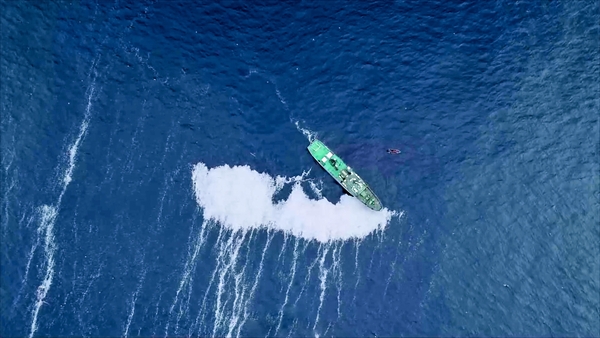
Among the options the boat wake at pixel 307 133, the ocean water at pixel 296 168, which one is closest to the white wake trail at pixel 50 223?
the ocean water at pixel 296 168

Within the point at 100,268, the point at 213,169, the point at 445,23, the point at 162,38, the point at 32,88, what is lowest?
the point at 100,268

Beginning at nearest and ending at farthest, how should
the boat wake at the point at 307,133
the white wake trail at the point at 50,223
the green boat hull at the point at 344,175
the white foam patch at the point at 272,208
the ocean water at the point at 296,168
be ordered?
the white wake trail at the point at 50,223, the ocean water at the point at 296,168, the white foam patch at the point at 272,208, the green boat hull at the point at 344,175, the boat wake at the point at 307,133

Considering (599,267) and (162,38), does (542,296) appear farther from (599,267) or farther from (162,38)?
(162,38)

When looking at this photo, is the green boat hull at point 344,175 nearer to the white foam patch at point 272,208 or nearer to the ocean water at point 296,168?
the white foam patch at point 272,208

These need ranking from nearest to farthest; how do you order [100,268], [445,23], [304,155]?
[100,268] < [304,155] < [445,23]

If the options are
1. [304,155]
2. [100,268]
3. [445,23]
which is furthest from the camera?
[445,23]

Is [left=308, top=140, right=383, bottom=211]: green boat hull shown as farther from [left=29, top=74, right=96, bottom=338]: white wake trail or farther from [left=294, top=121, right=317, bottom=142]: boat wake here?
[left=29, top=74, right=96, bottom=338]: white wake trail

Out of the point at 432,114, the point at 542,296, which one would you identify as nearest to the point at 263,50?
the point at 432,114
